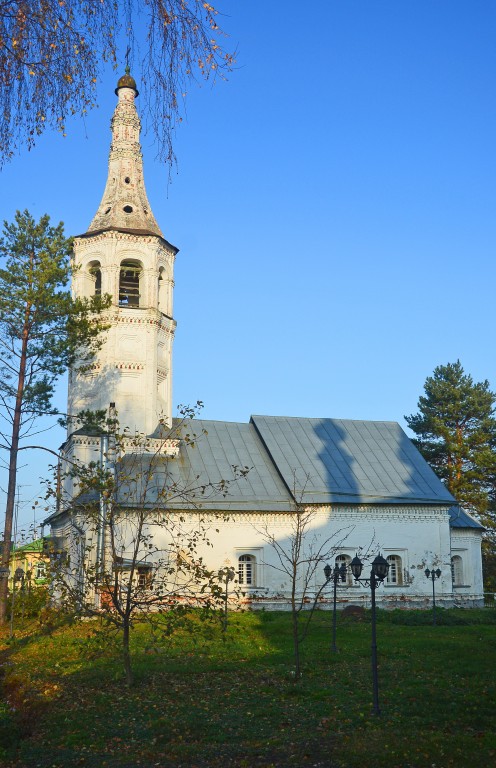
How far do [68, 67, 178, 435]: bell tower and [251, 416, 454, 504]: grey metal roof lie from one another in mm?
5392

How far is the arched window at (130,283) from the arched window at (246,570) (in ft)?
36.7

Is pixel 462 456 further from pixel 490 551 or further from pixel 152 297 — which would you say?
pixel 152 297

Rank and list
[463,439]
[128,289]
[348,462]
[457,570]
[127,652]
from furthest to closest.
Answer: [463,439]
[457,570]
[348,462]
[128,289]
[127,652]

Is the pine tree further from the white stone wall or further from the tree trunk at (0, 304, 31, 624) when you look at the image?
the tree trunk at (0, 304, 31, 624)

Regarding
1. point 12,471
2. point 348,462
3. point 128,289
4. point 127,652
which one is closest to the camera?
point 127,652

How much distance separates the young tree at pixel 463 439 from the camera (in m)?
44.5

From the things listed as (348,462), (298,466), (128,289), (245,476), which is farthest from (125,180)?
(348,462)

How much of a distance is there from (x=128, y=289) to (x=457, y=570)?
18495mm

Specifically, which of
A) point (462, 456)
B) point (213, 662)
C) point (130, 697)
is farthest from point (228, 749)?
point (462, 456)

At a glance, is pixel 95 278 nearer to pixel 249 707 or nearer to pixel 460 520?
pixel 460 520

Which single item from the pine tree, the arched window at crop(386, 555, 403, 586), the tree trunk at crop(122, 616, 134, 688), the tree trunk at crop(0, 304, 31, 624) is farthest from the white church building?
the tree trunk at crop(122, 616, 134, 688)

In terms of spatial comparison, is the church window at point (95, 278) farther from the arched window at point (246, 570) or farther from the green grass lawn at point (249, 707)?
the green grass lawn at point (249, 707)

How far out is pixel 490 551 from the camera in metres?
46.4

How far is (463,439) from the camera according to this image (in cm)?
4566
